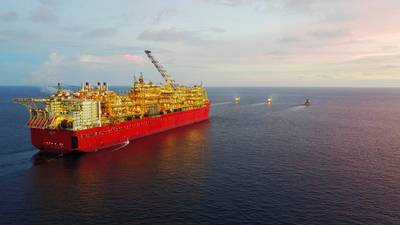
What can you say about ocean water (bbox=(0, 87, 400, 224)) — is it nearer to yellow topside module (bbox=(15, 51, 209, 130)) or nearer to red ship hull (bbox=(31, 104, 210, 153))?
red ship hull (bbox=(31, 104, 210, 153))

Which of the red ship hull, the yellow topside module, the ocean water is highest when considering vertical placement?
the yellow topside module

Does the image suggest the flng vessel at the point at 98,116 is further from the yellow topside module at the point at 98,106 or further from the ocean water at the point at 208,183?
the ocean water at the point at 208,183

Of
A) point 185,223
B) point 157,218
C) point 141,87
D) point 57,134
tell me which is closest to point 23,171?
point 57,134

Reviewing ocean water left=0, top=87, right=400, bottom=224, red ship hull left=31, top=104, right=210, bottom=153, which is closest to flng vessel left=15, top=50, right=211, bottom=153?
red ship hull left=31, top=104, right=210, bottom=153

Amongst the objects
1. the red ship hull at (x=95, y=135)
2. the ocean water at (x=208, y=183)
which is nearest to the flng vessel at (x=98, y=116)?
the red ship hull at (x=95, y=135)

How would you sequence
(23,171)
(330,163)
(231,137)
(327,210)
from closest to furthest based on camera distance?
(327,210) → (23,171) → (330,163) → (231,137)

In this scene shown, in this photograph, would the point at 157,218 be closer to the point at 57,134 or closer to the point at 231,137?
the point at 57,134
